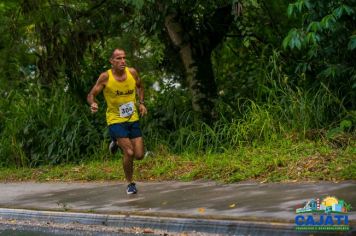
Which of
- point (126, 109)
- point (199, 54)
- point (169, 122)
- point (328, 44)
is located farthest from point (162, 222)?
point (199, 54)

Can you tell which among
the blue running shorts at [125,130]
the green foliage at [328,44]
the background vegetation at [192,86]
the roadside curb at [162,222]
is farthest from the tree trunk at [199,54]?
the roadside curb at [162,222]

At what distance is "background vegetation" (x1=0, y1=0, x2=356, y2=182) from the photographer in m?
10.2

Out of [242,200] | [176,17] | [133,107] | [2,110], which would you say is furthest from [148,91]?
[242,200]

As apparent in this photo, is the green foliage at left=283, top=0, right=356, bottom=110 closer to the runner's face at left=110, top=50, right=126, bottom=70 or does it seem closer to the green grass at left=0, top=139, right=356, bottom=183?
the green grass at left=0, top=139, right=356, bottom=183

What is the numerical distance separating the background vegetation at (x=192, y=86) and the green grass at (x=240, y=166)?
34mm

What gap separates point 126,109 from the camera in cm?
891

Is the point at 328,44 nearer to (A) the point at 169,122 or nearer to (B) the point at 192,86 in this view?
(B) the point at 192,86

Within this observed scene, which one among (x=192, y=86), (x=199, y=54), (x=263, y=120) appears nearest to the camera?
(x=263, y=120)

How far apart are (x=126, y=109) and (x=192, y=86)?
480 centimetres

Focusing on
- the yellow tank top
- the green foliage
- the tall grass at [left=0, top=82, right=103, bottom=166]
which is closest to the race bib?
the yellow tank top

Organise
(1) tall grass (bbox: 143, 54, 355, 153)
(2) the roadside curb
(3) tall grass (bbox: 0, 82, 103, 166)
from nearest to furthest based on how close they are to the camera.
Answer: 1. (2) the roadside curb
2. (1) tall grass (bbox: 143, 54, 355, 153)
3. (3) tall grass (bbox: 0, 82, 103, 166)

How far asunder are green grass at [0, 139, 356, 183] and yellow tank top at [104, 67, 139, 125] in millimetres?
1749

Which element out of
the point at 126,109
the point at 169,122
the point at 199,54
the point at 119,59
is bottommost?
the point at 169,122

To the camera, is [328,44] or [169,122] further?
[169,122]
